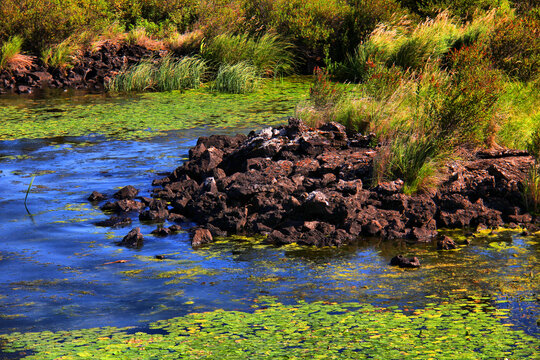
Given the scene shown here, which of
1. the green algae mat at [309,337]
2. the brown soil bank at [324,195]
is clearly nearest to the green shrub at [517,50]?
the brown soil bank at [324,195]

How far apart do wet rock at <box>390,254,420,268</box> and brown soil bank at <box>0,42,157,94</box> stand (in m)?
14.7

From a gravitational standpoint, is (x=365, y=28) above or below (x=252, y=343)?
above

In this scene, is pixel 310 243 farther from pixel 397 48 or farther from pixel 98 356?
pixel 397 48

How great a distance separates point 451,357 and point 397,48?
53.1ft

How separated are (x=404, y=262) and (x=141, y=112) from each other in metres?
10.6

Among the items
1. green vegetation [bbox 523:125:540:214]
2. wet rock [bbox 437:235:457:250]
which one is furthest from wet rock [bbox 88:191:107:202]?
green vegetation [bbox 523:125:540:214]

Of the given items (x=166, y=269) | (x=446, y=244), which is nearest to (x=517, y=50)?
(x=446, y=244)

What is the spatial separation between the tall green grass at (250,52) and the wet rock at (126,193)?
1128 cm

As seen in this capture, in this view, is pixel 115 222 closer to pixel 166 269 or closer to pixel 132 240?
pixel 132 240

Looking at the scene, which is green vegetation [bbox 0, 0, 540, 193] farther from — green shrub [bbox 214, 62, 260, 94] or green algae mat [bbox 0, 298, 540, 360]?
green algae mat [bbox 0, 298, 540, 360]

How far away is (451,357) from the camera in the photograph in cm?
521

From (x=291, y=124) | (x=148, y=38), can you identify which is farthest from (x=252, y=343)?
(x=148, y=38)

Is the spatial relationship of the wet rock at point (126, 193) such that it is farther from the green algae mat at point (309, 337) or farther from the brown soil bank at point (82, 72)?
the brown soil bank at point (82, 72)

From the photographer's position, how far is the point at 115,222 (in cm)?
919
